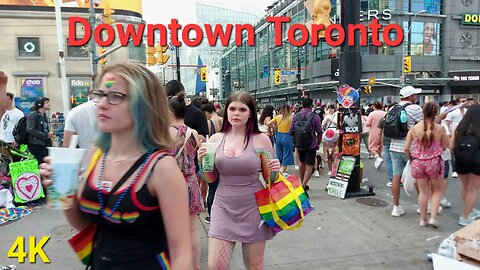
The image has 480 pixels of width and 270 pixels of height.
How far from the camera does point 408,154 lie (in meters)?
5.17

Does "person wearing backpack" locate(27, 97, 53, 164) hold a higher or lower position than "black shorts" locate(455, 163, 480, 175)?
higher

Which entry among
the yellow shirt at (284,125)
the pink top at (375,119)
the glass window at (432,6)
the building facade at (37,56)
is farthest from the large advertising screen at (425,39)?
the yellow shirt at (284,125)

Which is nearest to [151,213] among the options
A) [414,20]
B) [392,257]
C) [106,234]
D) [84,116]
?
[106,234]

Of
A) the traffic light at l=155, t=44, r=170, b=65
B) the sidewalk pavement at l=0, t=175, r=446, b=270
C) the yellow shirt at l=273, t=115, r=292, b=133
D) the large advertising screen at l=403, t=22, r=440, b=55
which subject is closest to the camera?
the sidewalk pavement at l=0, t=175, r=446, b=270

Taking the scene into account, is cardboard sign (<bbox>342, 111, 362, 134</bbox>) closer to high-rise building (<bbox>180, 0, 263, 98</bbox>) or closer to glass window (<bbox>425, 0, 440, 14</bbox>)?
glass window (<bbox>425, 0, 440, 14</bbox>)

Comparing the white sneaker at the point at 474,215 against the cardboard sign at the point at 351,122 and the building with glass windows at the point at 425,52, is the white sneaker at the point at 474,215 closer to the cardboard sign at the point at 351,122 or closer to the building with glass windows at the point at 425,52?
the cardboard sign at the point at 351,122

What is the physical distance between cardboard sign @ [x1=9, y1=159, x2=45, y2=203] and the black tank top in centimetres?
583

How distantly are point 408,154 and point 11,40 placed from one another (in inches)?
1315

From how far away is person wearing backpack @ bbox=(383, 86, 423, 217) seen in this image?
581 centimetres

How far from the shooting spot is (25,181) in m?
6.51

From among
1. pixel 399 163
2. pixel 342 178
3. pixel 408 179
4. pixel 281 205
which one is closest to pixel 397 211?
pixel 408 179

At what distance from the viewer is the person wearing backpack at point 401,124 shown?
5809mm

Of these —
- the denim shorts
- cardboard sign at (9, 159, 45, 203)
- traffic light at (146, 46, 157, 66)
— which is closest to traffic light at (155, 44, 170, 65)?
traffic light at (146, 46, 157, 66)

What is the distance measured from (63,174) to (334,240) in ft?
13.0
